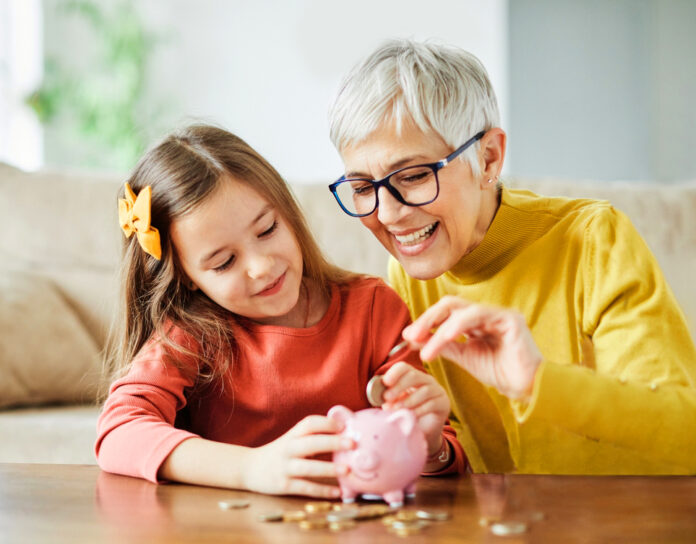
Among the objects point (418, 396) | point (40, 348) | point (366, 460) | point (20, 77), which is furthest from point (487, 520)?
point (20, 77)

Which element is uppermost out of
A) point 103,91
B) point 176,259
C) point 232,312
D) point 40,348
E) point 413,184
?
point 103,91

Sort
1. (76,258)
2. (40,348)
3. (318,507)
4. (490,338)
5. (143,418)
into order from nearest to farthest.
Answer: (318,507) < (490,338) < (143,418) < (40,348) < (76,258)

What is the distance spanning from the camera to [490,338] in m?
1.06

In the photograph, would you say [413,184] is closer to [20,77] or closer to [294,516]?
[294,516]

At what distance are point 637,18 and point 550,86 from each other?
2.55ft

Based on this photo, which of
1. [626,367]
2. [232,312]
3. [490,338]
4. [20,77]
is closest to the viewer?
[490,338]

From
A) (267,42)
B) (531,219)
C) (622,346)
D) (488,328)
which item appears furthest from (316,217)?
(267,42)

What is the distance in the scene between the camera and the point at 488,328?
1023mm

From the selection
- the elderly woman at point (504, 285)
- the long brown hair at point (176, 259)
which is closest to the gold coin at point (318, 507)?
the elderly woman at point (504, 285)

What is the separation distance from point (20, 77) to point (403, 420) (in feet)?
16.1

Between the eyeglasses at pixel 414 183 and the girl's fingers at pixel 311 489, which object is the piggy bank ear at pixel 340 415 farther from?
the eyeglasses at pixel 414 183

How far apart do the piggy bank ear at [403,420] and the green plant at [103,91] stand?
447 cm

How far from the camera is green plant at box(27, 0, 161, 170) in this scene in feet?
17.0

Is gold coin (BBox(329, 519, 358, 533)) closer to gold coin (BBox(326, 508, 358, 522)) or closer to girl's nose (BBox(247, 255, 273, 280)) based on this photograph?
gold coin (BBox(326, 508, 358, 522))
